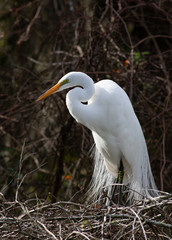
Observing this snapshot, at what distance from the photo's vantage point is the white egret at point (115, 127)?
2.46 metres

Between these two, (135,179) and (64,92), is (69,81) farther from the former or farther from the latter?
(135,179)

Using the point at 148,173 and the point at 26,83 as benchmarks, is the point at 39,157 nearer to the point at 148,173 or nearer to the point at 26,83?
the point at 26,83

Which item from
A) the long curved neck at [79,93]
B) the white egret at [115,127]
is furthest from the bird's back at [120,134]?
the long curved neck at [79,93]

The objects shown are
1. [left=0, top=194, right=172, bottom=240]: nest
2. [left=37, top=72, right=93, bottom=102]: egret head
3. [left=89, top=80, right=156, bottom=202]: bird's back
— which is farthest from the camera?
[left=89, top=80, right=156, bottom=202]: bird's back

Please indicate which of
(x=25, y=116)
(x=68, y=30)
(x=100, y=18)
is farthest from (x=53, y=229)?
(x=68, y=30)

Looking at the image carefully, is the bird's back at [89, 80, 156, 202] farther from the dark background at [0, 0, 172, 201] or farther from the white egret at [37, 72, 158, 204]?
the dark background at [0, 0, 172, 201]

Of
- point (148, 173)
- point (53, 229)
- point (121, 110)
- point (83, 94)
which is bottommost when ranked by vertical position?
point (148, 173)

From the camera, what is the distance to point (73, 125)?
329cm

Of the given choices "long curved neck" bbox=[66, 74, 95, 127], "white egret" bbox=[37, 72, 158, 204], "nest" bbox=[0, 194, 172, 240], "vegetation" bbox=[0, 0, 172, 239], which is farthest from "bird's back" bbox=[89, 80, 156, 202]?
"nest" bbox=[0, 194, 172, 240]

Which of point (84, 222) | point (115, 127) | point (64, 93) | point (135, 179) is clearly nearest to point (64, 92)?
point (64, 93)

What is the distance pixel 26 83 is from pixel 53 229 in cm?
156

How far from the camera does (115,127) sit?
107 inches

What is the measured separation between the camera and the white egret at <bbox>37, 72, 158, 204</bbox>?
2459mm

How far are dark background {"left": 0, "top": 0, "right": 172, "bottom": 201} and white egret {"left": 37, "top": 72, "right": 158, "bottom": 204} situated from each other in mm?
124
